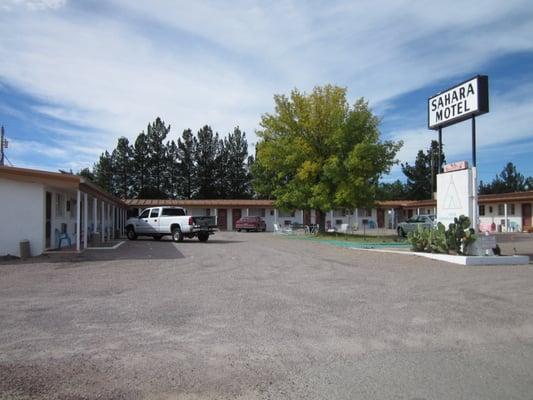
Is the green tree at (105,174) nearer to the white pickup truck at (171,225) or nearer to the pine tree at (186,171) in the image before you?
the pine tree at (186,171)

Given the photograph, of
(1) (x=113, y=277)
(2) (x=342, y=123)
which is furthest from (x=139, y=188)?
(1) (x=113, y=277)

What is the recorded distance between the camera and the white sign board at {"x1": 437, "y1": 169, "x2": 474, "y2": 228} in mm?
16891

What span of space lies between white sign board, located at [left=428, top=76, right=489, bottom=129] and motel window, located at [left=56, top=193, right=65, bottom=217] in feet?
51.0

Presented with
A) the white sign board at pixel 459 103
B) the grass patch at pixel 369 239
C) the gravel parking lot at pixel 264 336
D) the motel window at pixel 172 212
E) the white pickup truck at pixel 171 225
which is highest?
the white sign board at pixel 459 103

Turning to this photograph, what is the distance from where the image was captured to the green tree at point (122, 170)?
67938 mm

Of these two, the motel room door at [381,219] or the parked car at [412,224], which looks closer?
the parked car at [412,224]

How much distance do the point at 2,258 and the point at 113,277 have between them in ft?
21.4

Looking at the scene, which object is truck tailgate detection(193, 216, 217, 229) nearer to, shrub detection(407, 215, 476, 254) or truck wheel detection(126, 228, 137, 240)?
truck wheel detection(126, 228, 137, 240)

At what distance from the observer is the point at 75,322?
718 cm

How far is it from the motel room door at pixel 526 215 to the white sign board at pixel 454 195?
85.6 ft

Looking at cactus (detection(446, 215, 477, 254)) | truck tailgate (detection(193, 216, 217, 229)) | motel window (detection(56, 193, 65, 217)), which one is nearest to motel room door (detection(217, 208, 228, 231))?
truck tailgate (detection(193, 216, 217, 229))

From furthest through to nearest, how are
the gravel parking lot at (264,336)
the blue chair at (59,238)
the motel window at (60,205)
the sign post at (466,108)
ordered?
the motel window at (60,205)
the blue chair at (59,238)
the sign post at (466,108)
the gravel parking lot at (264,336)

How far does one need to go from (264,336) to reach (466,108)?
14.1 metres

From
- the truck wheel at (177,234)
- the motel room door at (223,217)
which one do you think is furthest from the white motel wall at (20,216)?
the motel room door at (223,217)
